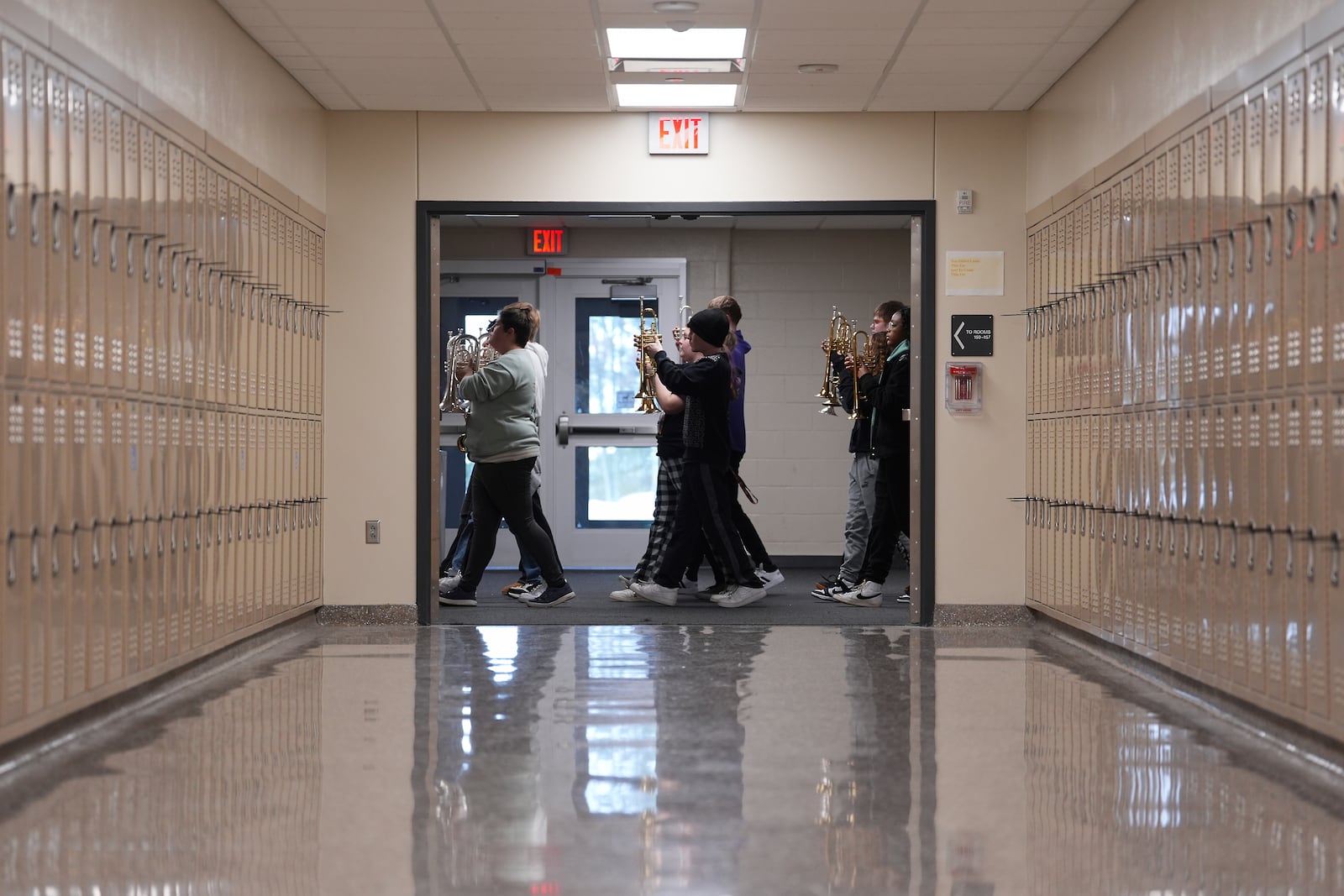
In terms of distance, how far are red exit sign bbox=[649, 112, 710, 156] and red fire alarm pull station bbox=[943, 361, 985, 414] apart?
1.54 m

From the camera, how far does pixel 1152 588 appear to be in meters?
4.60

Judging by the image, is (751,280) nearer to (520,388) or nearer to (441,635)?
(520,388)

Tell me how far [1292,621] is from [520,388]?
4038 millimetres

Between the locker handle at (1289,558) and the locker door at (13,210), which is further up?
the locker door at (13,210)

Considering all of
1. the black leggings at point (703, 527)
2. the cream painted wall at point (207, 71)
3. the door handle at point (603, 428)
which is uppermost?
the cream painted wall at point (207, 71)

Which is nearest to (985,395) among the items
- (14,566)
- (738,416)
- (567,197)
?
(738,416)

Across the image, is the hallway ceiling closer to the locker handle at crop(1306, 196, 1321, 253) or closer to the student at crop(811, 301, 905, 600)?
the student at crop(811, 301, 905, 600)

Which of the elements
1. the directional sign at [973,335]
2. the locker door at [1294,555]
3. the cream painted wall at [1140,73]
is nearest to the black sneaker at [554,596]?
the directional sign at [973,335]

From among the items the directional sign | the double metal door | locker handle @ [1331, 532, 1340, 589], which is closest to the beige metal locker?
locker handle @ [1331, 532, 1340, 589]

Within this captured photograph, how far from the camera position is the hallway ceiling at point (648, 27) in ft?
16.1

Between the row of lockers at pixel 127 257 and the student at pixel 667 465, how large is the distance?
1997 mm

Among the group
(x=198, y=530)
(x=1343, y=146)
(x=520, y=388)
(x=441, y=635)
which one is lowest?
(x=441, y=635)

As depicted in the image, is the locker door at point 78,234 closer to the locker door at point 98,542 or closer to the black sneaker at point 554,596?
the locker door at point 98,542

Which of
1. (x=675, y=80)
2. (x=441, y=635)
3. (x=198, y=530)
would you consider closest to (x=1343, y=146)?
(x=675, y=80)
